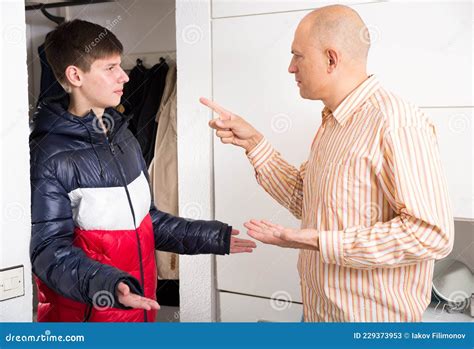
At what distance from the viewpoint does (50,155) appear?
1.25 meters

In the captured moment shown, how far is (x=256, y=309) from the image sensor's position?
169 centimetres

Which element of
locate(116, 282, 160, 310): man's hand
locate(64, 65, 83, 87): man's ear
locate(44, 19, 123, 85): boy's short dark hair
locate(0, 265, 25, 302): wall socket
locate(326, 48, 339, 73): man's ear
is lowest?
locate(116, 282, 160, 310): man's hand

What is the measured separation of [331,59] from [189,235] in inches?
24.9

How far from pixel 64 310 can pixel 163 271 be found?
791 millimetres

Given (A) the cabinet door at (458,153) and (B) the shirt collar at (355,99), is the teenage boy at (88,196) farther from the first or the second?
(A) the cabinet door at (458,153)

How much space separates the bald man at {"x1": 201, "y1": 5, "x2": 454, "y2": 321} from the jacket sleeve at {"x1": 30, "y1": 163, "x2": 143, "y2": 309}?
0.34 meters

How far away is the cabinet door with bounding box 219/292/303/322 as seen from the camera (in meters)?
1.63

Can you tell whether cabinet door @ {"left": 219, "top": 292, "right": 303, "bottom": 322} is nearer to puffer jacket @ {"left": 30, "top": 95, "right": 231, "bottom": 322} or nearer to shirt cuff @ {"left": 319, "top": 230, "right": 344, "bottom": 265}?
puffer jacket @ {"left": 30, "top": 95, "right": 231, "bottom": 322}

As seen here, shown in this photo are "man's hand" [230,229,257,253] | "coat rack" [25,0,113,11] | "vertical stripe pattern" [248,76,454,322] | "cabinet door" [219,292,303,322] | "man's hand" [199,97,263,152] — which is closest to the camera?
"vertical stripe pattern" [248,76,454,322]

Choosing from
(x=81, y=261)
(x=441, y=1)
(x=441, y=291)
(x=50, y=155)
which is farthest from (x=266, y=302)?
(x=441, y=1)

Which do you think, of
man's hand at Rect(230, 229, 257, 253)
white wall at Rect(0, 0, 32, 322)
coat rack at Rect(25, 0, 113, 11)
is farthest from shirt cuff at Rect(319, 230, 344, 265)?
coat rack at Rect(25, 0, 113, 11)

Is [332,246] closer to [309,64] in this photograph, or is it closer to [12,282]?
[309,64]

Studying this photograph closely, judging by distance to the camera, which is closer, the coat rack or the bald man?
the bald man

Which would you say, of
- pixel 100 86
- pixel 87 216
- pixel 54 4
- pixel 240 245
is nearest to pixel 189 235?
pixel 240 245
